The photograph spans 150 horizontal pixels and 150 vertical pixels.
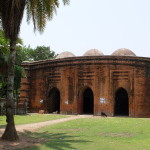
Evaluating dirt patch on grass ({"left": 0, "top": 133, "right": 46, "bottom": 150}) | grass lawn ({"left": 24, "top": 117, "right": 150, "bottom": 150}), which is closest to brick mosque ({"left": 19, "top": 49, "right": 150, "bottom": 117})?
grass lawn ({"left": 24, "top": 117, "right": 150, "bottom": 150})

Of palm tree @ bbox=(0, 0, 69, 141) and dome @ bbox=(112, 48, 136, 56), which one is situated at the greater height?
dome @ bbox=(112, 48, 136, 56)

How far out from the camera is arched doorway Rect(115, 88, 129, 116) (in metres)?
24.3

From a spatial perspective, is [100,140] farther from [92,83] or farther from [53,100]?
[53,100]

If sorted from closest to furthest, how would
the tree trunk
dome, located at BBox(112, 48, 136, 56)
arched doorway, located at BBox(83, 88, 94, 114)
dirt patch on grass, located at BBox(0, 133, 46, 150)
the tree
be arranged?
dirt patch on grass, located at BBox(0, 133, 46, 150) → the tree trunk → arched doorway, located at BBox(83, 88, 94, 114) → dome, located at BBox(112, 48, 136, 56) → the tree

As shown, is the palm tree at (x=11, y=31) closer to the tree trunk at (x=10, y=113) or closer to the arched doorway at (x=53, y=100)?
the tree trunk at (x=10, y=113)

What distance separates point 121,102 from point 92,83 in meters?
4.19

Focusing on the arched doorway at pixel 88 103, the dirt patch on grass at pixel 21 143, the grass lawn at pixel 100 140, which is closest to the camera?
the grass lawn at pixel 100 140

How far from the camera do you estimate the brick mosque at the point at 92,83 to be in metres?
21.9

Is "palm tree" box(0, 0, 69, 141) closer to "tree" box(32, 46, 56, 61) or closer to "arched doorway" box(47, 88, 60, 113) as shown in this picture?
"arched doorway" box(47, 88, 60, 113)

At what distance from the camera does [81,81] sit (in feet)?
75.6

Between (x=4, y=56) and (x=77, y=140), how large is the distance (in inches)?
366

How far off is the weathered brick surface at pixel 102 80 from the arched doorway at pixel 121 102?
2.10m

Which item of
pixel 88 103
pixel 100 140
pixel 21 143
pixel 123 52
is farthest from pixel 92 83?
pixel 21 143

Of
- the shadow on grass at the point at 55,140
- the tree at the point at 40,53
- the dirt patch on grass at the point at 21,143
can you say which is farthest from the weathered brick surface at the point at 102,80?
the tree at the point at 40,53
